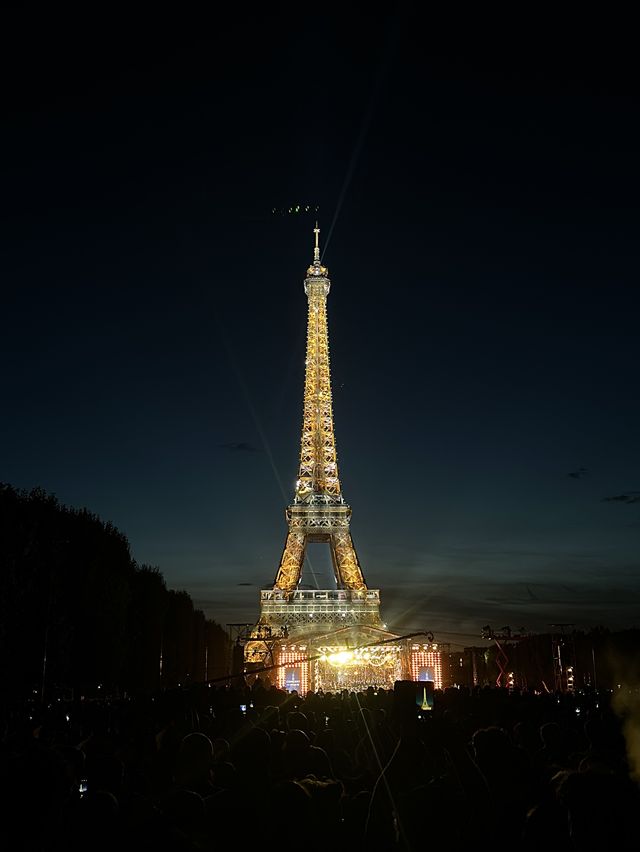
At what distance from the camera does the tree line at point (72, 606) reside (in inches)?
1289

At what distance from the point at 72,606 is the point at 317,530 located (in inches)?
2028

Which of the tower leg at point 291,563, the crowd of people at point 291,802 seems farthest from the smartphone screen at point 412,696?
the tower leg at point 291,563

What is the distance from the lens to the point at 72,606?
3997 cm

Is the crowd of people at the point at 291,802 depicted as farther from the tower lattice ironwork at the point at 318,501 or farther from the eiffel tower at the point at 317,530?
the tower lattice ironwork at the point at 318,501

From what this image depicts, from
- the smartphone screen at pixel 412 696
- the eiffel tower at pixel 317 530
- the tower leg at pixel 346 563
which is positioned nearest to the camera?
the smartphone screen at pixel 412 696

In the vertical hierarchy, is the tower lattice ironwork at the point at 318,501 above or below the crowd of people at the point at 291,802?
above

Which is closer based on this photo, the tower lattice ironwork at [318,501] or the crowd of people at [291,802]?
the crowd of people at [291,802]

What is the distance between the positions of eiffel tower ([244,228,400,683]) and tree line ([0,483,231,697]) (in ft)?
79.4

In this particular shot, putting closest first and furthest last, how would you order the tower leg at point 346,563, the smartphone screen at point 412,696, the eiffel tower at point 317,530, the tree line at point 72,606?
the smartphone screen at point 412,696
the tree line at point 72,606
the eiffel tower at point 317,530
the tower leg at point 346,563

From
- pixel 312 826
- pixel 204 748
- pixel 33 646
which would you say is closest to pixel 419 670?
pixel 33 646

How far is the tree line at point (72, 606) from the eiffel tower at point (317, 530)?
79.4 feet

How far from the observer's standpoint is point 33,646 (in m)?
34.1

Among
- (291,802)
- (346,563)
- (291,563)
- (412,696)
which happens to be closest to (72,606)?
(412,696)

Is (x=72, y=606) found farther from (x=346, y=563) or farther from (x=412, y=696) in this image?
(x=346, y=563)
